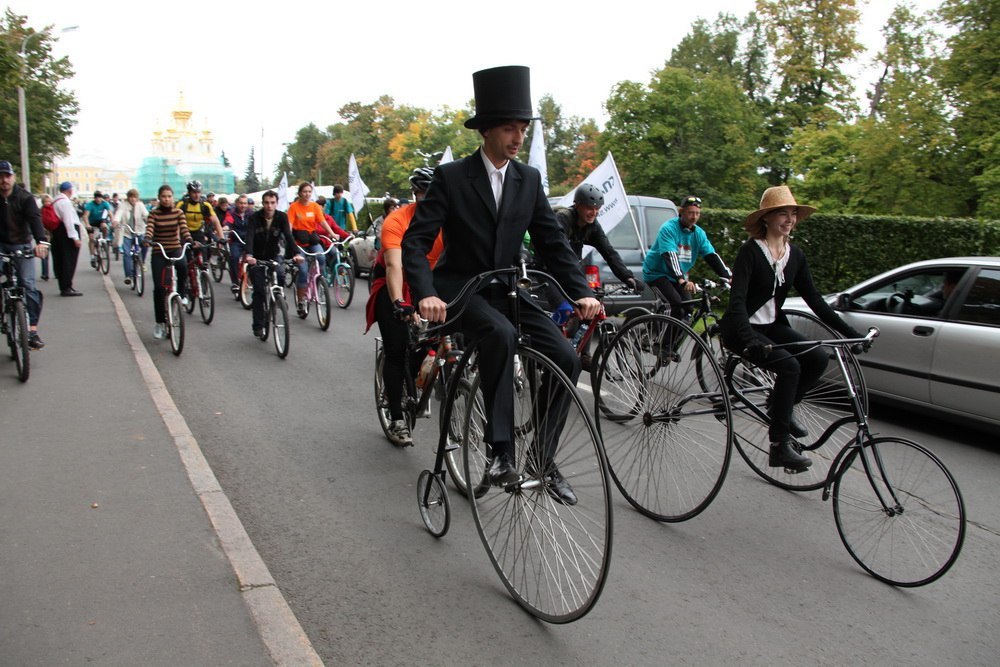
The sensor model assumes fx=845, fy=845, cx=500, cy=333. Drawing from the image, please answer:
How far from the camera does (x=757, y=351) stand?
4.89 metres

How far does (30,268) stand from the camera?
894 cm

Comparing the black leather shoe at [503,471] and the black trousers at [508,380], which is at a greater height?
the black trousers at [508,380]

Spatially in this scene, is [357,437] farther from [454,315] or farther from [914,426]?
[914,426]

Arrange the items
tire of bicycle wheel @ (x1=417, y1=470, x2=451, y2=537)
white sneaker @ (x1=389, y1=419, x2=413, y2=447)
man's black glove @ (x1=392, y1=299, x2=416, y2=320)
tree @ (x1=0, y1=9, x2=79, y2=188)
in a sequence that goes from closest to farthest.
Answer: man's black glove @ (x1=392, y1=299, x2=416, y2=320) < tire of bicycle wheel @ (x1=417, y1=470, x2=451, y2=537) < white sneaker @ (x1=389, y1=419, x2=413, y2=447) < tree @ (x1=0, y1=9, x2=79, y2=188)

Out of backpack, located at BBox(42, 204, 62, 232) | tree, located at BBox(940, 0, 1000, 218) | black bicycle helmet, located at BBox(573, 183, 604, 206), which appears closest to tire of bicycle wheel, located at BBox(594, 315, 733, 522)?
black bicycle helmet, located at BBox(573, 183, 604, 206)

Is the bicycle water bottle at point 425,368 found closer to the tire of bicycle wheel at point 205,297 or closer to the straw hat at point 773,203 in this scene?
the straw hat at point 773,203

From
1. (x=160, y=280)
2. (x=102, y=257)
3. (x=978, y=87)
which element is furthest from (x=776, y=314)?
(x=978, y=87)

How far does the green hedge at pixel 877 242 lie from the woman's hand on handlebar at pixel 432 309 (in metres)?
11.3

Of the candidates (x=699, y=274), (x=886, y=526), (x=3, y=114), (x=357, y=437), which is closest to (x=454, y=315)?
(x=886, y=526)

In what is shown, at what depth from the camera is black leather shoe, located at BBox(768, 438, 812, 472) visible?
16.0 feet

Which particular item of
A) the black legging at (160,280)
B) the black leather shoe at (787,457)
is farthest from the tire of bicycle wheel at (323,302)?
the black leather shoe at (787,457)

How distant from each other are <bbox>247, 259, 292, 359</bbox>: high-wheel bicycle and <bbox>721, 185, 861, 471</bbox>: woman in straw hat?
6054 millimetres

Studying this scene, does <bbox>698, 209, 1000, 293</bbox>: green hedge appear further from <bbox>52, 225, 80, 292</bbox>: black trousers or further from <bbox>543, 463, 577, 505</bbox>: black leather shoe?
<bbox>52, 225, 80, 292</bbox>: black trousers

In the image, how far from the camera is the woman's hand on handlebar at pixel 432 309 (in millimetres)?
3779
